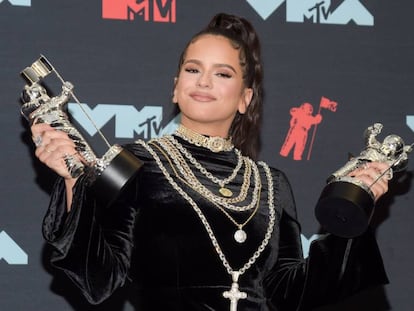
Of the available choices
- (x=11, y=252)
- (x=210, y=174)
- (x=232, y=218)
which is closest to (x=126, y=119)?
(x=11, y=252)

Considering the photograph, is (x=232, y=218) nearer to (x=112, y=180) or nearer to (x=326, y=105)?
(x=112, y=180)

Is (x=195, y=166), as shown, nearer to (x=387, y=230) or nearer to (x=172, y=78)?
(x=172, y=78)

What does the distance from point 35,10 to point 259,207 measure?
2.91 feet

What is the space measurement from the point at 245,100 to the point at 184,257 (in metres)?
0.45

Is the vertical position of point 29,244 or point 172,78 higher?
point 172,78

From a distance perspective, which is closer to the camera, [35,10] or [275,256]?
[275,256]

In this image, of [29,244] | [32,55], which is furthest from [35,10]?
[29,244]

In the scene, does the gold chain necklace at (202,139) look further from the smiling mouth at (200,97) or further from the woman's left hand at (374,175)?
the woman's left hand at (374,175)

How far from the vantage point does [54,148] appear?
159cm

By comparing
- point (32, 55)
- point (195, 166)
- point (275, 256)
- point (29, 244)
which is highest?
point (32, 55)

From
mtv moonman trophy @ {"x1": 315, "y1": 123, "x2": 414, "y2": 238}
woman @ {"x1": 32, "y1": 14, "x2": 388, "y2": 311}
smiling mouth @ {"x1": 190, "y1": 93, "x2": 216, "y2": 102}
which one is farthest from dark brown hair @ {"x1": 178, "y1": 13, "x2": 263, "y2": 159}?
mtv moonman trophy @ {"x1": 315, "y1": 123, "x2": 414, "y2": 238}

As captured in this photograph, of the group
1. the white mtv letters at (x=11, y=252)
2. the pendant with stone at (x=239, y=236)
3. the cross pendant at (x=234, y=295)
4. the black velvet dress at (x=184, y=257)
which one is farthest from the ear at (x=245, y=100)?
the white mtv letters at (x=11, y=252)

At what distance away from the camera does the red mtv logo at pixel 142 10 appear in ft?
8.07

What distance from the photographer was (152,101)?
2.46 metres
